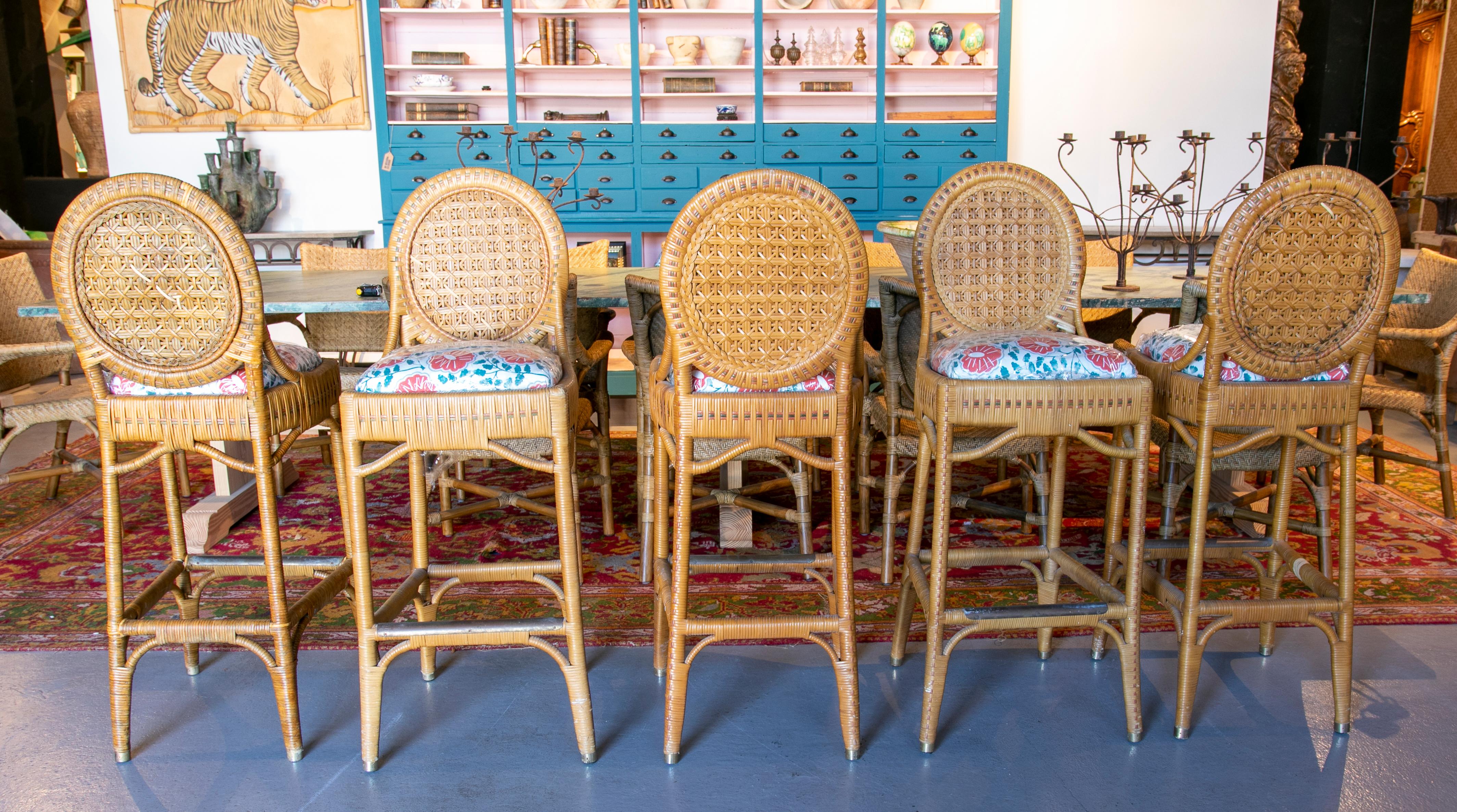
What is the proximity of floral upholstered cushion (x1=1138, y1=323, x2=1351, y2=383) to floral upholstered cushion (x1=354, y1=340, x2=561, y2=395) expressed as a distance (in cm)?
126

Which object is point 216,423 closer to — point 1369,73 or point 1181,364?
point 1181,364

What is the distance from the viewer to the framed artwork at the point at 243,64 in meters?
6.02

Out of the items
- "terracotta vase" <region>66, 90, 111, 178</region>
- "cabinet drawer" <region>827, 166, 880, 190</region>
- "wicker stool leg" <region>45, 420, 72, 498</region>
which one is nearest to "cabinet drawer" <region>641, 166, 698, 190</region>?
"cabinet drawer" <region>827, 166, 880, 190</region>

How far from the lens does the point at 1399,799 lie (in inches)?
69.2

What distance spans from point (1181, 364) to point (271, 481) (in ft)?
5.78

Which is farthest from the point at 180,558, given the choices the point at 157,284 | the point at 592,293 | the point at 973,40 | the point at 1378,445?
the point at 973,40

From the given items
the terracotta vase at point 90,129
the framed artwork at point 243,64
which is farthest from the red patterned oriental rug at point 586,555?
the terracotta vase at point 90,129

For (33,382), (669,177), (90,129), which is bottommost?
(33,382)

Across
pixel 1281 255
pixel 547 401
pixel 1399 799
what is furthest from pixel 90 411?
pixel 1399 799

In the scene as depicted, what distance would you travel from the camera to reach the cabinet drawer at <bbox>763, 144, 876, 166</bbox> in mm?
6133

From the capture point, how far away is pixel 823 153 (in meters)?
6.16

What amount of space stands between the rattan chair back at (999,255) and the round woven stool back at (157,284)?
135 centimetres

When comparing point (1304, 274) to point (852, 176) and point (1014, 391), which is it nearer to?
point (1014, 391)

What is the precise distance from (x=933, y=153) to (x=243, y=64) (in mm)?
4342
